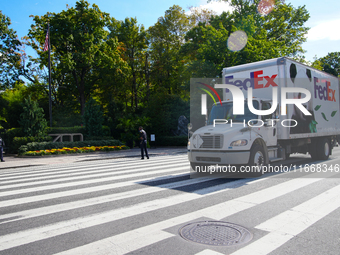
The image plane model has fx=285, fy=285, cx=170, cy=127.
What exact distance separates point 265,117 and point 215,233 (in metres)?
6.13

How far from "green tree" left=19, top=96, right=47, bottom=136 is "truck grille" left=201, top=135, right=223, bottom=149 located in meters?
17.8

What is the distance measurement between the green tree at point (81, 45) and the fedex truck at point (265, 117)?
26.9 m

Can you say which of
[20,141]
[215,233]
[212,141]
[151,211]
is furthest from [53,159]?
[215,233]

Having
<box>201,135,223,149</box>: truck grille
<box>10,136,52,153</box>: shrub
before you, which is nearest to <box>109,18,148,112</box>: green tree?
<box>10,136,52,153</box>: shrub

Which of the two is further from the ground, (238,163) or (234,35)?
(234,35)

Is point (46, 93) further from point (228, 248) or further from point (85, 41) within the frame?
point (228, 248)

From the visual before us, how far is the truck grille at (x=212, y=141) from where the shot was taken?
8.39 meters

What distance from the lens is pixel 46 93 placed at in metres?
39.7

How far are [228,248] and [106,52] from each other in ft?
119

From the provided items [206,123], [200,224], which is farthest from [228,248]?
[206,123]

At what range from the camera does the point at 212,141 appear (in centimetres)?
855

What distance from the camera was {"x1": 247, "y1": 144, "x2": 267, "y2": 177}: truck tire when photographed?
8.51 m

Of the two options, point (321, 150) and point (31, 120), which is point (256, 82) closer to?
point (321, 150)

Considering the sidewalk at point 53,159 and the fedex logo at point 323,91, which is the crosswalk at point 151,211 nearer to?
the fedex logo at point 323,91
